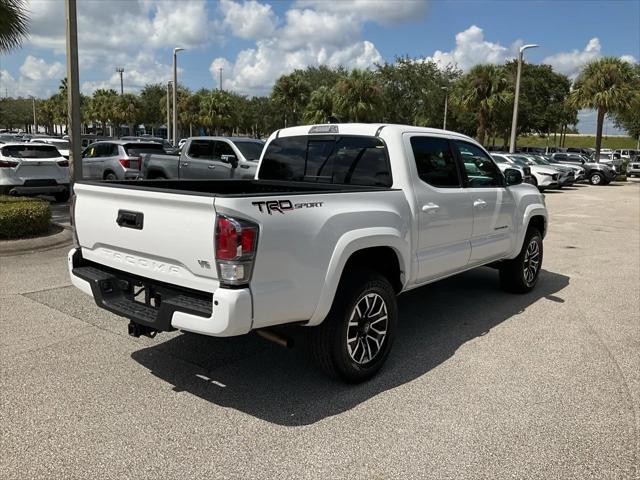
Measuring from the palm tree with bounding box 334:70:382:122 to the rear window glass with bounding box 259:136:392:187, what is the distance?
35.2 metres

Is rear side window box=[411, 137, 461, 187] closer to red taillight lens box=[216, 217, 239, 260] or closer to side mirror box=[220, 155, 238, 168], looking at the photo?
red taillight lens box=[216, 217, 239, 260]

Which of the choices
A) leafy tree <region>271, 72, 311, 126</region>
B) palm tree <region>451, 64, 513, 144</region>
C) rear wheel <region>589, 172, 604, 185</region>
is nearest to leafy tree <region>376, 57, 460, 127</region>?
leafy tree <region>271, 72, 311, 126</region>

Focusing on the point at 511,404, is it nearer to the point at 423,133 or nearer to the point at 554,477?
the point at 554,477

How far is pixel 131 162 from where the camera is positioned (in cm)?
1570

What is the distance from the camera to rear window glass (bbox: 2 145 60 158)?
1220 cm

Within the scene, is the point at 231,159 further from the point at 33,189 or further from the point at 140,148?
the point at 140,148

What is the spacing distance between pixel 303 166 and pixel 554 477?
10.6 ft

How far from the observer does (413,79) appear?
170 feet

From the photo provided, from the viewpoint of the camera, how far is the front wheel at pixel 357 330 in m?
3.81

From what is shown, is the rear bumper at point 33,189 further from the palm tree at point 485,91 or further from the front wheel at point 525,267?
the palm tree at point 485,91

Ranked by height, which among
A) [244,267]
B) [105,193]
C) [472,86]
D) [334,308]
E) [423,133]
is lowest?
[334,308]

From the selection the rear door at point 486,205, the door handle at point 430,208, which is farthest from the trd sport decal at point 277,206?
the rear door at point 486,205

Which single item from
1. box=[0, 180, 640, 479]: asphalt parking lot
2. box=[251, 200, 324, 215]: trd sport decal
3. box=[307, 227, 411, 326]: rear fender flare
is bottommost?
box=[0, 180, 640, 479]: asphalt parking lot

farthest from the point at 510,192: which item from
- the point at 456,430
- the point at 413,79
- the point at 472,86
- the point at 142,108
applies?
the point at 142,108
